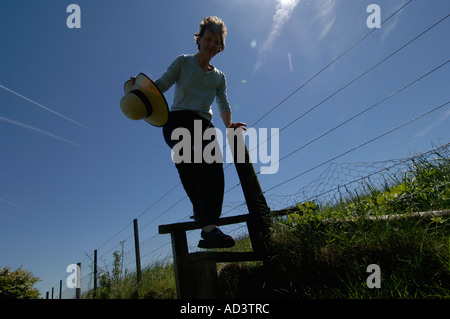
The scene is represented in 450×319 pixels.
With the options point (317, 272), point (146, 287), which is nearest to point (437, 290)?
point (317, 272)

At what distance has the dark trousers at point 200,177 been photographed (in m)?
1.67

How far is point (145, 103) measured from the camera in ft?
6.16

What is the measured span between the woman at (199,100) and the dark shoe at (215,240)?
0.42 ft

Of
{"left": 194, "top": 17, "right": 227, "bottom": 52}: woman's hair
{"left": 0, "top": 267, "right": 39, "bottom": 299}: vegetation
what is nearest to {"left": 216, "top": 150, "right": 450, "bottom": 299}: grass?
{"left": 194, "top": 17, "right": 227, "bottom": 52}: woman's hair

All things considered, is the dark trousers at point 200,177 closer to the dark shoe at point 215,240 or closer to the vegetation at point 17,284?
the dark shoe at point 215,240

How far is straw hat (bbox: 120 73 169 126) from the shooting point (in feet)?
5.97

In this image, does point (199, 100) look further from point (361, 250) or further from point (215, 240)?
point (361, 250)

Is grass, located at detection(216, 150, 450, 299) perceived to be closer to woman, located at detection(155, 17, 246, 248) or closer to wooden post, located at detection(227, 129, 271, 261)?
wooden post, located at detection(227, 129, 271, 261)

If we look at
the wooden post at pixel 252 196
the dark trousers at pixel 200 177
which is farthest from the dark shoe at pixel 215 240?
the wooden post at pixel 252 196

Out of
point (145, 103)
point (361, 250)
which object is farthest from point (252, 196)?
point (145, 103)

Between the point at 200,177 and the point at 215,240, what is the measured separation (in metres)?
0.47
